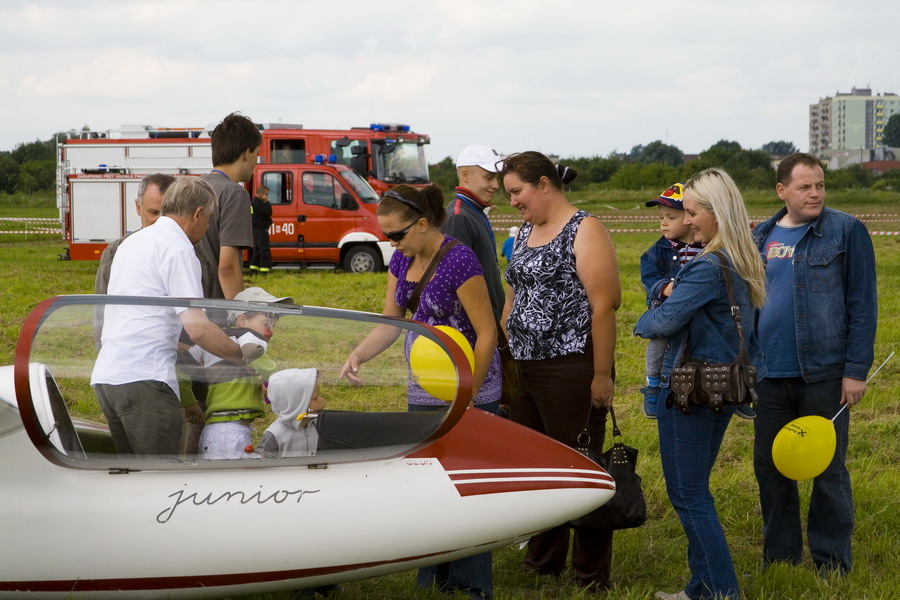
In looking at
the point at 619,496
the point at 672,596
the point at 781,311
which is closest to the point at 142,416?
the point at 619,496

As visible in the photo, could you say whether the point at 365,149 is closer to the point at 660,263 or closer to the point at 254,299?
the point at 660,263

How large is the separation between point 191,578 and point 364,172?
17.3 meters

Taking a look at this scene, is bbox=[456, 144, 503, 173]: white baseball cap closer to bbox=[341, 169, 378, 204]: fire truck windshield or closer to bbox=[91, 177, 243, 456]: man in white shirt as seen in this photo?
bbox=[91, 177, 243, 456]: man in white shirt

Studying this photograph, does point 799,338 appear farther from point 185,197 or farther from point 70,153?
point 70,153

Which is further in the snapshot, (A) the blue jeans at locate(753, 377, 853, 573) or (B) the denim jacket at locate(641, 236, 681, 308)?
(B) the denim jacket at locate(641, 236, 681, 308)

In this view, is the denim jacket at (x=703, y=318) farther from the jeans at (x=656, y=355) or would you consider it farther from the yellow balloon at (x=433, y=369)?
the yellow balloon at (x=433, y=369)

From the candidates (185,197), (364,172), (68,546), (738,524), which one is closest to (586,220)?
(185,197)

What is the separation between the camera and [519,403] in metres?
4.33

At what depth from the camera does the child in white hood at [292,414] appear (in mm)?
3336

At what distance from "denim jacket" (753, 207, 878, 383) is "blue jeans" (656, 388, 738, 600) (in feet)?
2.18

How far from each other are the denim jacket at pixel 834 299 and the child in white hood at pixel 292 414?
2088 millimetres

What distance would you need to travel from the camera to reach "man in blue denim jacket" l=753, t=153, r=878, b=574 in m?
4.12

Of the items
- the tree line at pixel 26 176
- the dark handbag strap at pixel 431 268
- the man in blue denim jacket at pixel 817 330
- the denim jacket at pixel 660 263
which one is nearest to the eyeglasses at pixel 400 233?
the dark handbag strap at pixel 431 268

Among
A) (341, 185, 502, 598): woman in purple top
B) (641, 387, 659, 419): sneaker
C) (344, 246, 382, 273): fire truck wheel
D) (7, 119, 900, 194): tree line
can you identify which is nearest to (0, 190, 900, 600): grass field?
(341, 185, 502, 598): woman in purple top
